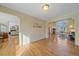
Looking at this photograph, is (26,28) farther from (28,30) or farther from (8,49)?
(8,49)

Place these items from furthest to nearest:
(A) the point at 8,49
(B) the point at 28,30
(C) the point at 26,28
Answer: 1. (B) the point at 28,30
2. (C) the point at 26,28
3. (A) the point at 8,49

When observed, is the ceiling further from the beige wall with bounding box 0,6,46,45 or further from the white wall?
the white wall

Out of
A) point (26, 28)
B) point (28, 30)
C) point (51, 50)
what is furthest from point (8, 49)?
point (51, 50)

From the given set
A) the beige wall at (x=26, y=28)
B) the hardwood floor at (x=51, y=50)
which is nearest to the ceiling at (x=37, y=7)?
the beige wall at (x=26, y=28)

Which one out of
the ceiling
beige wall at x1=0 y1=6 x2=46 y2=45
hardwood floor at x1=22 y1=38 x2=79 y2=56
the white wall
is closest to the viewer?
hardwood floor at x1=22 y1=38 x2=79 y2=56

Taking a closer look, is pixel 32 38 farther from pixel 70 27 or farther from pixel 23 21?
pixel 70 27

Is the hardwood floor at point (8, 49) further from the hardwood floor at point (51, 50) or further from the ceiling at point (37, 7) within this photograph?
the ceiling at point (37, 7)

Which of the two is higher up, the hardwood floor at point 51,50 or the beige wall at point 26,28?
the beige wall at point 26,28

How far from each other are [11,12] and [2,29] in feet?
26.7

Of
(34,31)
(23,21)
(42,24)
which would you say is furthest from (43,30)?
(23,21)

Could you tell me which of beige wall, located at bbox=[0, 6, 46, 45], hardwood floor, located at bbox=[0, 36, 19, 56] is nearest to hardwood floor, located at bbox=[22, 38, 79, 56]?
hardwood floor, located at bbox=[0, 36, 19, 56]

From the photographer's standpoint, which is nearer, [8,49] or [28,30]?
[8,49]

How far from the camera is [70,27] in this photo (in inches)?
437

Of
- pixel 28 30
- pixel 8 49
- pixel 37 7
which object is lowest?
pixel 8 49
